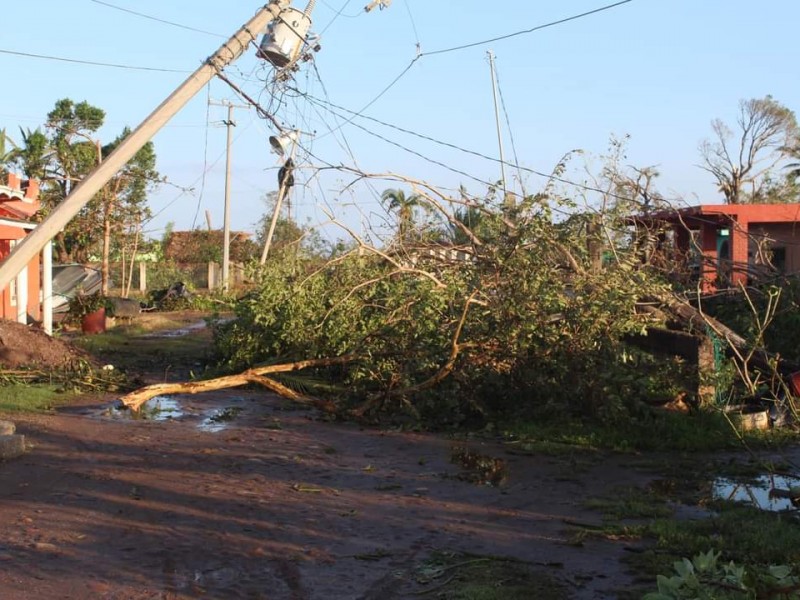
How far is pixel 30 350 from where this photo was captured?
14734mm

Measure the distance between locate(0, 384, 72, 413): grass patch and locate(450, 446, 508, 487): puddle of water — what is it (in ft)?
18.2

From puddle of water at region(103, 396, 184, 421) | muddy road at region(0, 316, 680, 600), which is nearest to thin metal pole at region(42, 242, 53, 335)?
puddle of water at region(103, 396, 184, 421)

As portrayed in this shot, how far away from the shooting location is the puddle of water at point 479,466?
26.3 ft

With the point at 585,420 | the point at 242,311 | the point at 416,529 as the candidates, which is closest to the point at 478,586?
the point at 416,529

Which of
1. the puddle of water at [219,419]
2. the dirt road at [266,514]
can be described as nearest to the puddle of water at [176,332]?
the puddle of water at [219,419]

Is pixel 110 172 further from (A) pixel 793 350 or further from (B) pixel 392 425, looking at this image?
(A) pixel 793 350

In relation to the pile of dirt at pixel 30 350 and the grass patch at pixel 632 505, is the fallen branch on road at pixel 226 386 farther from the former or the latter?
the grass patch at pixel 632 505

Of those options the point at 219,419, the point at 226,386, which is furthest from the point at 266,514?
the point at 219,419

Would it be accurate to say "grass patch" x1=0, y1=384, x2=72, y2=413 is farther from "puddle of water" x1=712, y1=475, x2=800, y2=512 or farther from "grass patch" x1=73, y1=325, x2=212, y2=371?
"puddle of water" x1=712, y1=475, x2=800, y2=512

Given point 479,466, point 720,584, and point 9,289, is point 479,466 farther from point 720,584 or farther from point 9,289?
point 9,289

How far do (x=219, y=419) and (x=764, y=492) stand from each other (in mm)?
6665

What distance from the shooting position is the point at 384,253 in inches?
466

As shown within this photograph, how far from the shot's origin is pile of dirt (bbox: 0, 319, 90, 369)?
14.2 metres

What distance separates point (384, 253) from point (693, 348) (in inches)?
163
